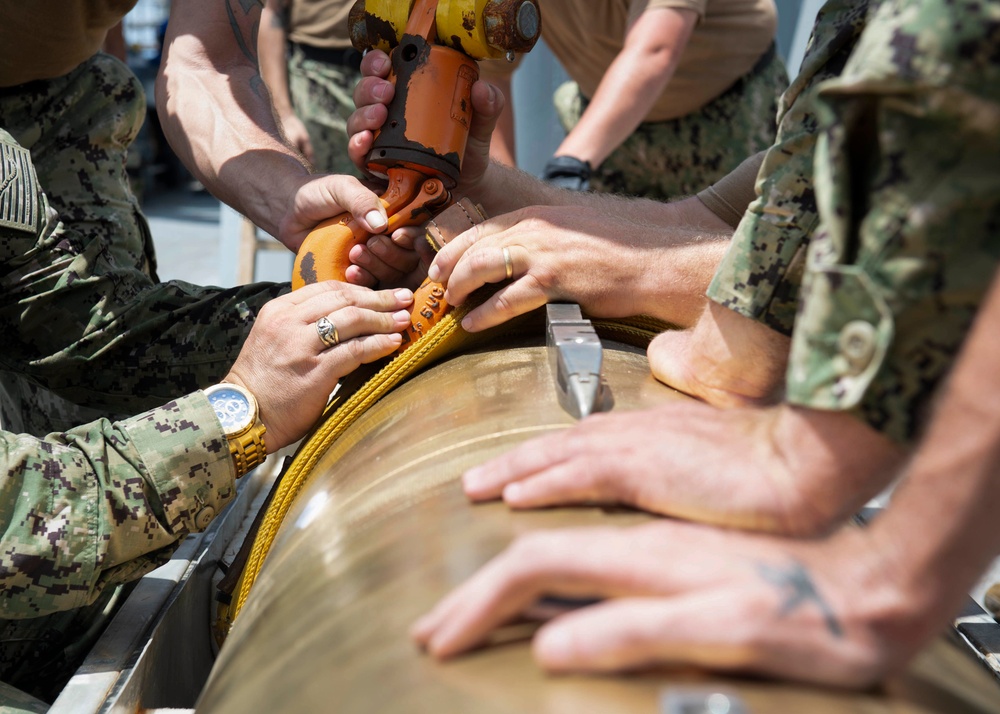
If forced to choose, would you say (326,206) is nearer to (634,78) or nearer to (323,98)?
(634,78)

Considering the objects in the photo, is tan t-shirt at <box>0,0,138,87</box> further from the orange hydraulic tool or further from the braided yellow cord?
the braided yellow cord

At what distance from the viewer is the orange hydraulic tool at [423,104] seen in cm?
140

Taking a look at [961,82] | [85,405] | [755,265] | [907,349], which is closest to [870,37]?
[961,82]

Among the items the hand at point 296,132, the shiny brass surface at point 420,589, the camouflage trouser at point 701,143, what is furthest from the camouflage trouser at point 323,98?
the shiny brass surface at point 420,589

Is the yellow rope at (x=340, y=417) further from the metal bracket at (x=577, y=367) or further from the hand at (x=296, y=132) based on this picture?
the hand at (x=296, y=132)

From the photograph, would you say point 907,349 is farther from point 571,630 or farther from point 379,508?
point 379,508

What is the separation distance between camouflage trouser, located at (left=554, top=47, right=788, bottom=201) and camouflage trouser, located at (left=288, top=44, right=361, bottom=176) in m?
1.10

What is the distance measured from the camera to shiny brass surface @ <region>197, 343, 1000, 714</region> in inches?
24.4

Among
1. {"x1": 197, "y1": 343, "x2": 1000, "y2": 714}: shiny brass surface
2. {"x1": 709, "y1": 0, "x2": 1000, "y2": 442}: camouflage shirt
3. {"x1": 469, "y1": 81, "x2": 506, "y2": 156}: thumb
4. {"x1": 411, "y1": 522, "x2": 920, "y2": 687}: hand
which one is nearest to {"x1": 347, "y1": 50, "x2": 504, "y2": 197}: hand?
{"x1": 469, "y1": 81, "x2": 506, "y2": 156}: thumb

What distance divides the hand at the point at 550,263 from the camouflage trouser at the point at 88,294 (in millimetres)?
735

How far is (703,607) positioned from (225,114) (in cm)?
170

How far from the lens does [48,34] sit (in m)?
1.86

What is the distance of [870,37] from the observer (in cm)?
71

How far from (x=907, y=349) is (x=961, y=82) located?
0.20 metres
